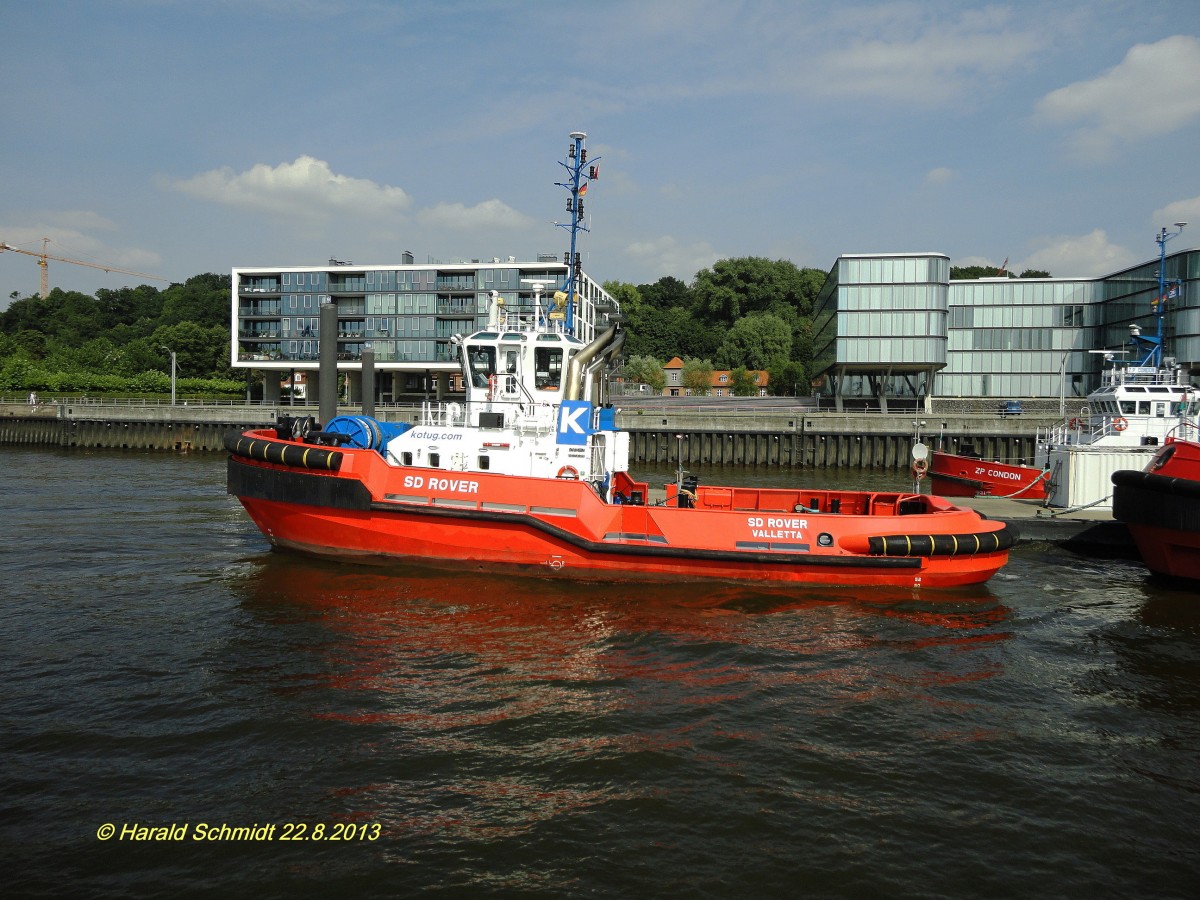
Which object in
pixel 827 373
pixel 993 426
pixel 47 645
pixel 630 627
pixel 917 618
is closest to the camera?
pixel 47 645

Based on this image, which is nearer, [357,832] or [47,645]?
[357,832]

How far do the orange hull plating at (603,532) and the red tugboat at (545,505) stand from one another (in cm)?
2

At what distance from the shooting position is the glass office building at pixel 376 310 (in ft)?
142

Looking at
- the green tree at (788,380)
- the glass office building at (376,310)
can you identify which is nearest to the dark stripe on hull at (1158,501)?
the glass office building at (376,310)

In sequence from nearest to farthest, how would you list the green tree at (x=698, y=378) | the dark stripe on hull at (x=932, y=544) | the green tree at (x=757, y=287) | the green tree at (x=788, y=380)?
the dark stripe on hull at (x=932, y=544) → the green tree at (x=788, y=380) → the green tree at (x=698, y=378) → the green tree at (x=757, y=287)

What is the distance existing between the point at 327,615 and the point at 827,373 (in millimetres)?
37251

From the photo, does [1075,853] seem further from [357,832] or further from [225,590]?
[225,590]

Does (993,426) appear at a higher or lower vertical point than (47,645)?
higher

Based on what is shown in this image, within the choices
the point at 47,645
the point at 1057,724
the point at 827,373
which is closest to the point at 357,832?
the point at 47,645

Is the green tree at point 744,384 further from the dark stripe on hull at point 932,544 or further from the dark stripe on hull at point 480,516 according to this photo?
the dark stripe on hull at point 480,516

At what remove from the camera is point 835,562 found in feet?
33.5

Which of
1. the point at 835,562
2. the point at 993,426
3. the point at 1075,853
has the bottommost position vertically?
the point at 1075,853

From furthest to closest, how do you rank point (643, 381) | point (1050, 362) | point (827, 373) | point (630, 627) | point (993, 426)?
1. point (643, 381)
2. point (827, 373)
3. point (1050, 362)
4. point (993, 426)
5. point (630, 627)

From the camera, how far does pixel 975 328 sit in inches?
1574
